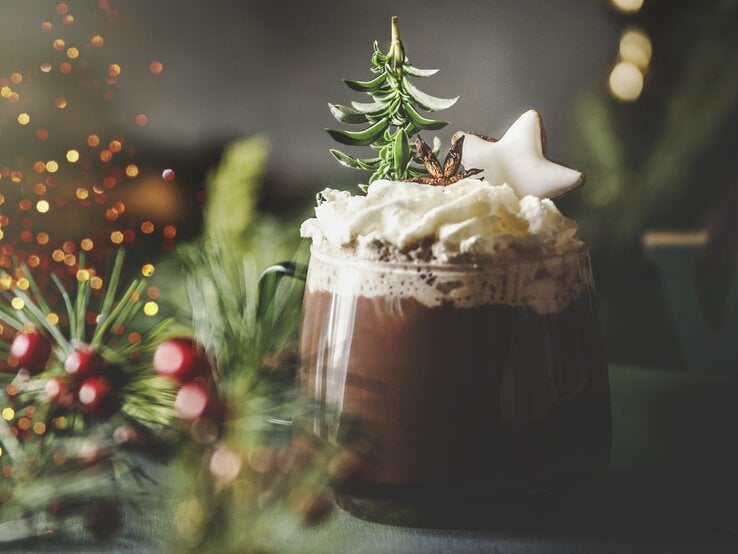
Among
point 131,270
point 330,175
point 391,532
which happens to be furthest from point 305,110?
point 391,532

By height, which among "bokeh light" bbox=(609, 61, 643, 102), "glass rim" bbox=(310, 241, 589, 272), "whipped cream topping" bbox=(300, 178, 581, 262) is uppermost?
"bokeh light" bbox=(609, 61, 643, 102)

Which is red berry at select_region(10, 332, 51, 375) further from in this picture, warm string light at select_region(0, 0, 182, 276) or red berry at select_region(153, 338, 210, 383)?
warm string light at select_region(0, 0, 182, 276)

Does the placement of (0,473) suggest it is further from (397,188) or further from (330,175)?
(330,175)

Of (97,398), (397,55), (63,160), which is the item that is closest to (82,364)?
(97,398)

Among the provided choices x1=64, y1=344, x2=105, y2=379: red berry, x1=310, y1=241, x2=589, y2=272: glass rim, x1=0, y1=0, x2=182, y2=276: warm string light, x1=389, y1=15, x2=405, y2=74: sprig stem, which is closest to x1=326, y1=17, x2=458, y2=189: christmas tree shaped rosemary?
x1=389, y1=15, x2=405, y2=74: sprig stem

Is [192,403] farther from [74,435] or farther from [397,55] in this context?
[397,55]

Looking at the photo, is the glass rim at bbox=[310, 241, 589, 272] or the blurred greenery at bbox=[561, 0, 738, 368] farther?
the blurred greenery at bbox=[561, 0, 738, 368]
